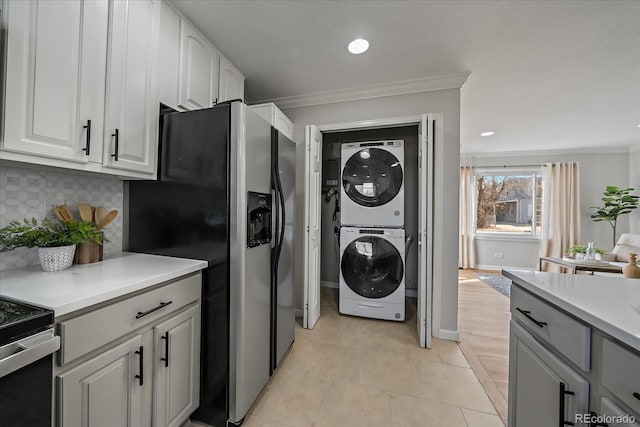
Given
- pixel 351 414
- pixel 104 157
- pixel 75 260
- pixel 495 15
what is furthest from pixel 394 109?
pixel 75 260

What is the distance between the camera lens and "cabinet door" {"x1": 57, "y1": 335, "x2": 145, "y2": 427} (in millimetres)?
775

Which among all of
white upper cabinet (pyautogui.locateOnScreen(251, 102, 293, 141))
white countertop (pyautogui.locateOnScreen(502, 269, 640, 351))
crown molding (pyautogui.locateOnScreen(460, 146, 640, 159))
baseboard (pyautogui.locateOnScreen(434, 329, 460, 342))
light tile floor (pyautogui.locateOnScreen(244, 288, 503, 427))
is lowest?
light tile floor (pyautogui.locateOnScreen(244, 288, 503, 427))

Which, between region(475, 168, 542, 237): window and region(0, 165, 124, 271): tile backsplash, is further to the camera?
region(475, 168, 542, 237): window

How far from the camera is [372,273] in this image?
270 centimetres

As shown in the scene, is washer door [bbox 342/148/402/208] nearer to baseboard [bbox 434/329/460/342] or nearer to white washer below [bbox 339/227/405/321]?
white washer below [bbox 339/227/405/321]

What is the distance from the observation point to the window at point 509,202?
5.11m

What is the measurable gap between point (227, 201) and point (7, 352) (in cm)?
82

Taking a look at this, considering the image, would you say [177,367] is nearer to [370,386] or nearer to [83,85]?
[370,386]

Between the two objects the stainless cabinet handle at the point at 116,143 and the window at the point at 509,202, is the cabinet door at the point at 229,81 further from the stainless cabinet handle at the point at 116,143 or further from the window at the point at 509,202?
the window at the point at 509,202

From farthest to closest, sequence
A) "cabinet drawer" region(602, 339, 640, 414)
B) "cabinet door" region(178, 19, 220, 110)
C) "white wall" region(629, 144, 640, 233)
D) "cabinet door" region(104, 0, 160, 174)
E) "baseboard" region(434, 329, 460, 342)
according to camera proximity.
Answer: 1. "white wall" region(629, 144, 640, 233)
2. "baseboard" region(434, 329, 460, 342)
3. "cabinet door" region(178, 19, 220, 110)
4. "cabinet door" region(104, 0, 160, 174)
5. "cabinet drawer" region(602, 339, 640, 414)

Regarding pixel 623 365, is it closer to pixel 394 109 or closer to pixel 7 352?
pixel 7 352

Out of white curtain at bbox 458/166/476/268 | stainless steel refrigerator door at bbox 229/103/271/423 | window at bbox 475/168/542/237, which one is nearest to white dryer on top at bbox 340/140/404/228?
stainless steel refrigerator door at bbox 229/103/271/423

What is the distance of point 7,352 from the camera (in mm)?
605

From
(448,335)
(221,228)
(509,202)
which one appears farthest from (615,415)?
(509,202)
